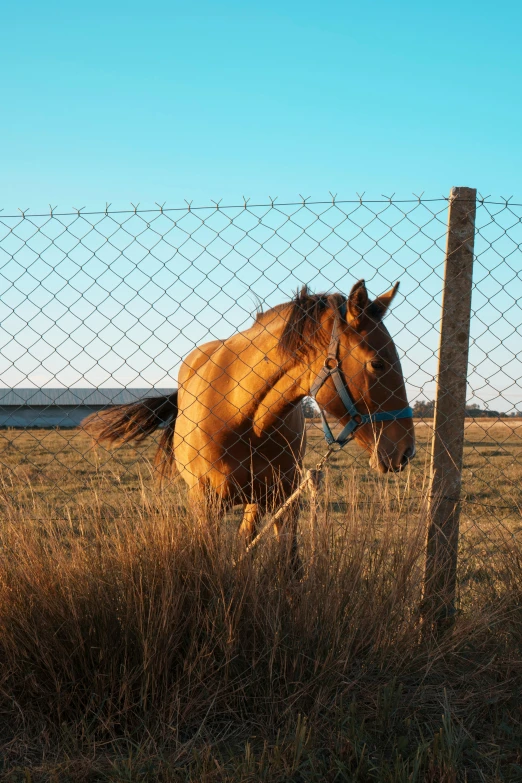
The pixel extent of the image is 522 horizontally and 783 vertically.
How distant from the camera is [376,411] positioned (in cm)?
348

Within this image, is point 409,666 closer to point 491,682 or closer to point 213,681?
point 491,682

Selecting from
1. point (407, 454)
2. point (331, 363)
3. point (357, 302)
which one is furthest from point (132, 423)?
point (407, 454)

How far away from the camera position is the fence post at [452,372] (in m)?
3.16

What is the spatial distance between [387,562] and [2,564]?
1631mm

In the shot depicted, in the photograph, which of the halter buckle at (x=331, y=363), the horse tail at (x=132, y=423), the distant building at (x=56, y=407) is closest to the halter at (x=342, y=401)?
the halter buckle at (x=331, y=363)

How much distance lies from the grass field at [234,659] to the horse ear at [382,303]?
3.77 ft

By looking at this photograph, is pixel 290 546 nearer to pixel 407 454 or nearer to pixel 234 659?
pixel 234 659

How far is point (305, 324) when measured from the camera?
12.6 ft

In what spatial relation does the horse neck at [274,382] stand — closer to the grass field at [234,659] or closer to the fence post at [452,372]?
the fence post at [452,372]

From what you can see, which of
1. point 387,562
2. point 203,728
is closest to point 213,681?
point 203,728

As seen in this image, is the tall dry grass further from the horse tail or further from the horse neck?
the horse tail

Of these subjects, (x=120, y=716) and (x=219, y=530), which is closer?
(x=120, y=716)

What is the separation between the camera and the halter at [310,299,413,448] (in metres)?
3.45

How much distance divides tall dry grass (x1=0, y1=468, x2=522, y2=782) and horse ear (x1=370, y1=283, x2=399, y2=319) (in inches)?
46.6
